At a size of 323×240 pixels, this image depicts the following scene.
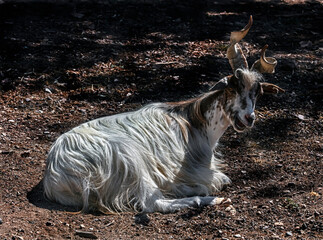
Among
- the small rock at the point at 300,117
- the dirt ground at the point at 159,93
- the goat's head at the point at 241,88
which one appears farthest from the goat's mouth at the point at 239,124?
the small rock at the point at 300,117

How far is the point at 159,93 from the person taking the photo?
24.7ft

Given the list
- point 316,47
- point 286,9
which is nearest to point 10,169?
point 316,47

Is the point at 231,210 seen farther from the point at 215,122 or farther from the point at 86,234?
the point at 86,234

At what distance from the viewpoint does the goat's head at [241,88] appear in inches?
207

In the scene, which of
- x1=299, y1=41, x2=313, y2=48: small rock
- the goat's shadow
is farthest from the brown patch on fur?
x1=299, y1=41, x2=313, y2=48: small rock

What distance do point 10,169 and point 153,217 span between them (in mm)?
1711

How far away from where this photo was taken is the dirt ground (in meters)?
4.82

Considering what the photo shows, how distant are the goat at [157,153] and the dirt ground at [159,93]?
20 centimetres

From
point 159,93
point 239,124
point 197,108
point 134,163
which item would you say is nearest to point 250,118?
point 239,124

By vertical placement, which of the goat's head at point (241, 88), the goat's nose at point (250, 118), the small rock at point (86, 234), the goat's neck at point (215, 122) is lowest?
the small rock at point (86, 234)

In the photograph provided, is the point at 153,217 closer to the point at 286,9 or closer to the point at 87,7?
the point at 87,7

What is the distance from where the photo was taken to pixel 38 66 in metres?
8.07

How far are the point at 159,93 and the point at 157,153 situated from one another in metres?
2.17

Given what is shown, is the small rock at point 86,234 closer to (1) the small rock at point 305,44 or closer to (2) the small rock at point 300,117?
(2) the small rock at point 300,117
